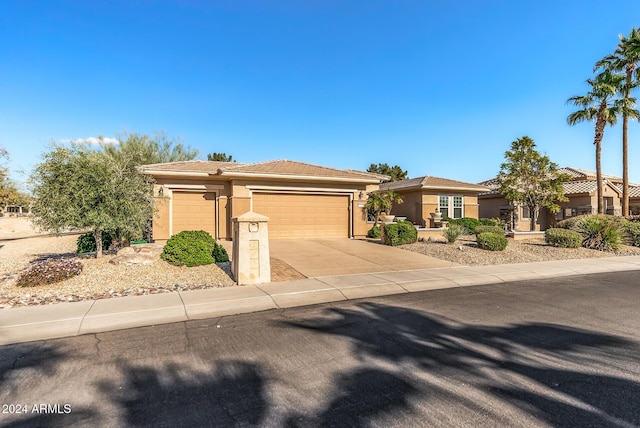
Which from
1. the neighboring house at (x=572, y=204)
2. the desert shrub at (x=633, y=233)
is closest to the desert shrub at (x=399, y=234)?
the desert shrub at (x=633, y=233)

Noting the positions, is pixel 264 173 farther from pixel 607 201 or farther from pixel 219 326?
pixel 607 201

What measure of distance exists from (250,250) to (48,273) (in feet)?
15.7

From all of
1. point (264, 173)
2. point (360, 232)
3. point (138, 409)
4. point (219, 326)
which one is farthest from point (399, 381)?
point (360, 232)

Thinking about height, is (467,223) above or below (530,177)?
below

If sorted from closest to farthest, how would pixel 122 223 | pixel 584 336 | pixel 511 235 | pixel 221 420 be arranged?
pixel 221 420, pixel 584 336, pixel 122 223, pixel 511 235

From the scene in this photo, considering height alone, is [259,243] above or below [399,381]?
above

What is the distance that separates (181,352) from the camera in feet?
15.8

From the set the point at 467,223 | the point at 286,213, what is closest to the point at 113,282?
the point at 286,213

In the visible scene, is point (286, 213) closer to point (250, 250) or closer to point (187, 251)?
point (187, 251)

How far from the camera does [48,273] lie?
333 inches

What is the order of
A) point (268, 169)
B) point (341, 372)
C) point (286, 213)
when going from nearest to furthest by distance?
point (341, 372) → point (268, 169) → point (286, 213)

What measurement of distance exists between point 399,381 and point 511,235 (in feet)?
57.9

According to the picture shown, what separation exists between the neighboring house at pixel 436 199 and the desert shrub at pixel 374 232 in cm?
542

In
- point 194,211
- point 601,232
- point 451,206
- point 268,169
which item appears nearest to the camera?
point 601,232
